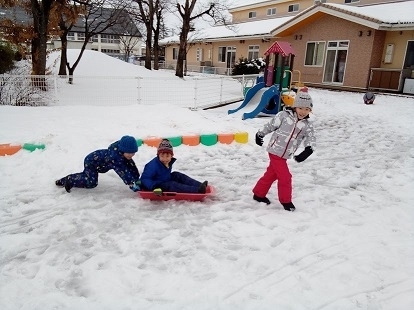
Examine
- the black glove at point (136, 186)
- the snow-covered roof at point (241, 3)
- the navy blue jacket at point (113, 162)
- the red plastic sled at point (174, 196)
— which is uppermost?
the snow-covered roof at point (241, 3)

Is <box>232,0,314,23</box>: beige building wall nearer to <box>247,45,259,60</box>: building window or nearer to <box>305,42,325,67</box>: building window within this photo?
<box>247,45,259,60</box>: building window

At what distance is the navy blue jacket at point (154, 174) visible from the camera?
3.86 m

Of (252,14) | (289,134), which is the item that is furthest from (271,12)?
(289,134)

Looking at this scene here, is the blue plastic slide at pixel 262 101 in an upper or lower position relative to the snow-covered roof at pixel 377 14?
lower

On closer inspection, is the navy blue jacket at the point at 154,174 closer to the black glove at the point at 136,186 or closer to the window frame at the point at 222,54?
the black glove at the point at 136,186

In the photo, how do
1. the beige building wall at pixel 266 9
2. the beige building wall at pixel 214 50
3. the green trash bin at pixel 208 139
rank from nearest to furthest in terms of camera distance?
the green trash bin at pixel 208 139 → the beige building wall at pixel 214 50 → the beige building wall at pixel 266 9

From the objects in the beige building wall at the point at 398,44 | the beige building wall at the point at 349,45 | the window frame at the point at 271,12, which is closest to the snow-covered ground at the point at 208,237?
the beige building wall at the point at 349,45

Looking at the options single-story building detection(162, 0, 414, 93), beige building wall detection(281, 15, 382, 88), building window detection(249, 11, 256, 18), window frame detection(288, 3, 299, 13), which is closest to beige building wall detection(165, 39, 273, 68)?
single-story building detection(162, 0, 414, 93)

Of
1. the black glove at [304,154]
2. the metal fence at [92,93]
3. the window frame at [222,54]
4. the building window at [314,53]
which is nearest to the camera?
the black glove at [304,154]

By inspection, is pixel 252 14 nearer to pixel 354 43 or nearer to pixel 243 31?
pixel 243 31

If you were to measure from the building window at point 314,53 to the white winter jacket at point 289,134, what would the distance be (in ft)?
56.0

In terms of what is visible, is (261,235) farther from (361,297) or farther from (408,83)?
(408,83)

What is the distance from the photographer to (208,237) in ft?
10.5

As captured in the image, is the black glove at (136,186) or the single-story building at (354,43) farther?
the single-story building at (354,43)
